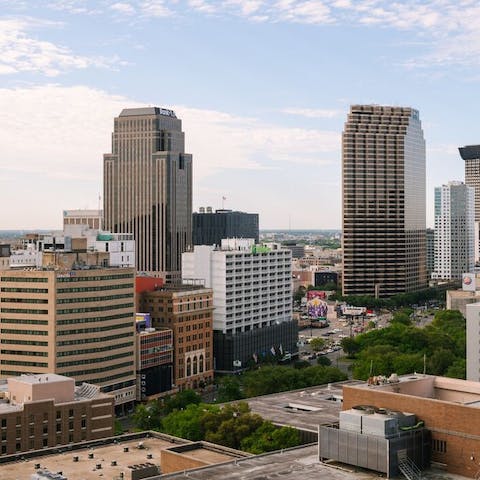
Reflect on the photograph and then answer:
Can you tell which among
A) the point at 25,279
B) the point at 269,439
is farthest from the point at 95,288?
the point at 269,439

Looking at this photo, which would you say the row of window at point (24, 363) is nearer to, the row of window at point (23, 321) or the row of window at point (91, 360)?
the row of window at point (91, 360)

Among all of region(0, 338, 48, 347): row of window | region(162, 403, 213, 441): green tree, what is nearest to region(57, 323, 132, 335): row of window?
region(0, 338, 48, 347): row of window

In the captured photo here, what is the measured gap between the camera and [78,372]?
159375 mm

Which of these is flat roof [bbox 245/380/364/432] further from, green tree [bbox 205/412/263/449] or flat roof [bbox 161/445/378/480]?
flat roof [bbox 161/445/378/480]

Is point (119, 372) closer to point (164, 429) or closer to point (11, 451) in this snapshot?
point (164, 429)

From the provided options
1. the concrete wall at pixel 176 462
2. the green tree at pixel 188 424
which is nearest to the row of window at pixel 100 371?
the green tree at pixel 188 424

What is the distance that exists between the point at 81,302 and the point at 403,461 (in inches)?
4159

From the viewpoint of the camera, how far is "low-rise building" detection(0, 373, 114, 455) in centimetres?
11306

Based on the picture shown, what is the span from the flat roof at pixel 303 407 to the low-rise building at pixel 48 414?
22384 millimetres

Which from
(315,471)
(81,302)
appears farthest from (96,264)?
(315,471)

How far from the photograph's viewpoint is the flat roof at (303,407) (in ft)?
370

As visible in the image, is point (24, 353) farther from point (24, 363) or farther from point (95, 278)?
point (95, 278)

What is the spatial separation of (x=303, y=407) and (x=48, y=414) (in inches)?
1402

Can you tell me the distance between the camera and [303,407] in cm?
12119
